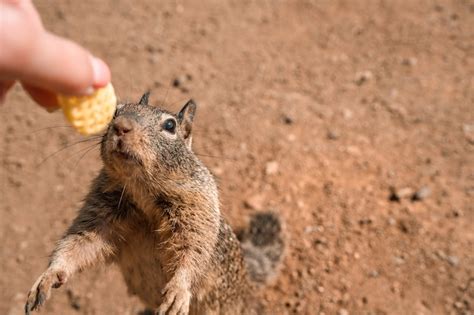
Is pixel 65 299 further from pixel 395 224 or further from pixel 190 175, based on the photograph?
pixel 395 224

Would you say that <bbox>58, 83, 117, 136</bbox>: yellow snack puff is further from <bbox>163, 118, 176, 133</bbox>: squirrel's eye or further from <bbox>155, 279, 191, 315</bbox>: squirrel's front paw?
<bbox>155, 279, 191, 315</bbox>: squirrel's front paw

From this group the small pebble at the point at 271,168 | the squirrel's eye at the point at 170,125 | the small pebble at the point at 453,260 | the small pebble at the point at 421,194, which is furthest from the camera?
the small pebble at the point at 271,168

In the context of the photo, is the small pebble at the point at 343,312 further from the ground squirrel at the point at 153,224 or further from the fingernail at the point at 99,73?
the fingernail at the point at 99,73

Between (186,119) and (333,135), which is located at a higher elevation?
(186,119)

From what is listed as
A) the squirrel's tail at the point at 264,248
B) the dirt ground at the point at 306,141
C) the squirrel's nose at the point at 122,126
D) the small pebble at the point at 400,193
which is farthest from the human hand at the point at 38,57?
the small pebble at the point at 400,193

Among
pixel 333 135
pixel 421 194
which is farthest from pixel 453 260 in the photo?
pixel 333 135

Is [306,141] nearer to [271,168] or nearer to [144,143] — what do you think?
[271,168]
